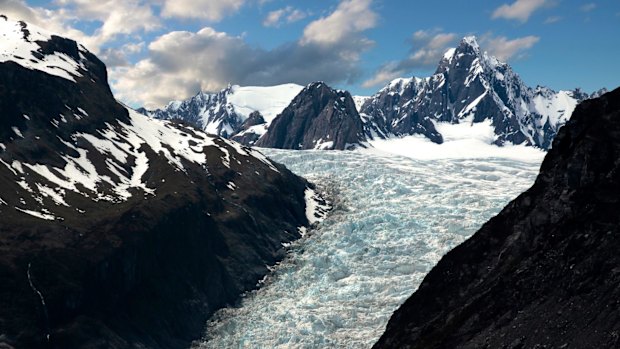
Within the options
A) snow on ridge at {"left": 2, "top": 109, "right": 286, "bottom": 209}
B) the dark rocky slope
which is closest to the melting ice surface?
the dark rocky slope

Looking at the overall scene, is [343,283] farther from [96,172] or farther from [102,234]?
[96,172]

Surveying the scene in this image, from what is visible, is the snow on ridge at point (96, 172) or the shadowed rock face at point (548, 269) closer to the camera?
the shadowed rock face at point (548, 269)

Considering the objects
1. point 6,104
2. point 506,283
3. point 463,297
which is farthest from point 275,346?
point 6,104

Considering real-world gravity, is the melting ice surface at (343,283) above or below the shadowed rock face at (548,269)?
below

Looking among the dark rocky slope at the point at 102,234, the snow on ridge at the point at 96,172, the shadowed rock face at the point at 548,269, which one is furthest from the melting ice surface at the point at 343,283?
the shadowed rock face at the point at 548,269

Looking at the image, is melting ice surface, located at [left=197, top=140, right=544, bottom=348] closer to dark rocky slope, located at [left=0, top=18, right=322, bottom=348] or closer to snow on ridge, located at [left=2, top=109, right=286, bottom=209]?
dark rocky slope, located at [left=0, top=18, right=322, bottom=348]

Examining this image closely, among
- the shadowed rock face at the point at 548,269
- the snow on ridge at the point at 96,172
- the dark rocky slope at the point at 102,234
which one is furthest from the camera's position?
the snow on ridge at the point at 96,172

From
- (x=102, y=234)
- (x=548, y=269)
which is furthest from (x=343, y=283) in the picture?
(x=548, y=269)

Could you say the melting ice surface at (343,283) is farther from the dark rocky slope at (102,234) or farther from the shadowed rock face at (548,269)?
the shadowed rock face at (548,269)
